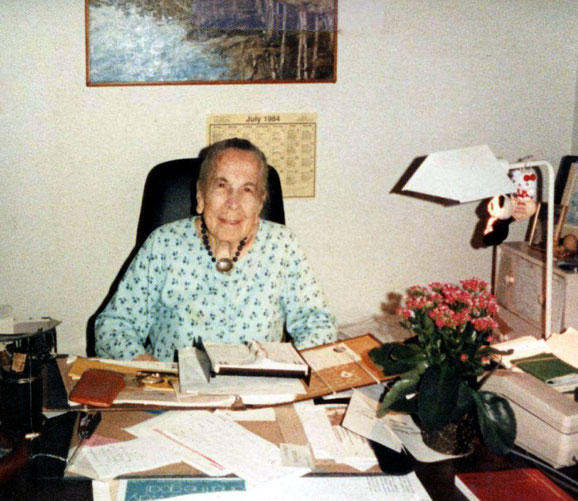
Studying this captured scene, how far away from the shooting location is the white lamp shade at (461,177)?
60.2 inches

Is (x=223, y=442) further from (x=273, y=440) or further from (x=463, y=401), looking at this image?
(x=463, y=401)

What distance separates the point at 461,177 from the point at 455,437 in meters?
0.61

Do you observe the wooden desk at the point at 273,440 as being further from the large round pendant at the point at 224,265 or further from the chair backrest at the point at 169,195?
the chair backrest at the point at 169,195

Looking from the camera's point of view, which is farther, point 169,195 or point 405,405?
point 169,195

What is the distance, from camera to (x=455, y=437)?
1.25 m

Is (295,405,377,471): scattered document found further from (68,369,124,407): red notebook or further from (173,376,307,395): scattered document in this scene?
(68,369,124,407): red notebook

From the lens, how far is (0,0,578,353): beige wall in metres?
2.36

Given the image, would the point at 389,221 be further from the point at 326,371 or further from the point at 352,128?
the point at 326,371

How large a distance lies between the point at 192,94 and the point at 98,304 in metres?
0.88

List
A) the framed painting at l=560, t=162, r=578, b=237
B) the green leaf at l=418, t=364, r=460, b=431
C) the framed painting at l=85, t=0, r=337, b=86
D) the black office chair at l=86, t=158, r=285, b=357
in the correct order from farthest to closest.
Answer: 1. the framed painting at l=560, t=162, r=578, b=237
2. the framed painting at l=85, t=0, r=337, b=86
3. the black office chair at l=86, t=158, r=285, b=357
4. the green leaf at l=418, t=364, r=460, b=431

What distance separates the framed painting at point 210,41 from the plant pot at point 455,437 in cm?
160

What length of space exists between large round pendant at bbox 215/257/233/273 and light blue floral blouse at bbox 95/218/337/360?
0.01m

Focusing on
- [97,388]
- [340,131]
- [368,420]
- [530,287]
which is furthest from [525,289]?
[97,388]

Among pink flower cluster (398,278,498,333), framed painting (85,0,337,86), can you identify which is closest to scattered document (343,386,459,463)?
pink flower cluster (398,278,498,333)
